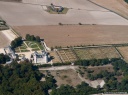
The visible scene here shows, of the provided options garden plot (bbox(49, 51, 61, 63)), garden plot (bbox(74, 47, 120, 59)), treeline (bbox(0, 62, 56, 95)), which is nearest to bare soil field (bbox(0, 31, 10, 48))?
treeline (bbox(0, 62, 56, 95))

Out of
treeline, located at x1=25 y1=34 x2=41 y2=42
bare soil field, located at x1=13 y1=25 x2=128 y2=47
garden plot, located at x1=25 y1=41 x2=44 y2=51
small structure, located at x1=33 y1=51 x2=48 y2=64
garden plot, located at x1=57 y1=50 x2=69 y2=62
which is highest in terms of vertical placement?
bare soil field, located at x1=13 y1=25 x2=128 y2=47

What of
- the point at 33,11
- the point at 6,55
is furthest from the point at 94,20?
the point at 6,55

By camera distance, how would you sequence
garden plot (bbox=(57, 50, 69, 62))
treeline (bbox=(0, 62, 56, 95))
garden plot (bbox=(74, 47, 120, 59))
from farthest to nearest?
garden plot (bbox=(74, 47, 120, 59)) < garden plot (bbox=(57, 50, 69, 62)) < treeline (bbox=(0, 62, 56, 95))

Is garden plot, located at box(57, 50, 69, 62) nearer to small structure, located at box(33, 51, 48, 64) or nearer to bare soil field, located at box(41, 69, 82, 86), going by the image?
bare soil field, located at box(41, 69, 82, 86)

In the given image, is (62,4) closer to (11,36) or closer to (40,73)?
(11,36)

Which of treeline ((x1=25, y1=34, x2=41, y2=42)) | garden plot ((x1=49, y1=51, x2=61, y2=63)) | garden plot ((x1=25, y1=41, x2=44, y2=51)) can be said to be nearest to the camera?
garden plot ((x1=49, y1=51, x2=61, y2=63))

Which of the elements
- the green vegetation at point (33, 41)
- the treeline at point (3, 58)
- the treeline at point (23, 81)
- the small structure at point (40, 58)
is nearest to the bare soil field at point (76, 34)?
the green vegetation at point (33, 41)

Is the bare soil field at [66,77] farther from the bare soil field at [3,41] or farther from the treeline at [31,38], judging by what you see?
the bare soil field at [3,41]

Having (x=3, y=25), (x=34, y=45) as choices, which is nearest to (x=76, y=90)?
(x=34, y=45)
